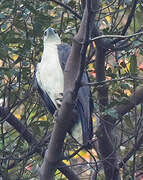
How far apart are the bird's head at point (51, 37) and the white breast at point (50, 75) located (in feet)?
0.39

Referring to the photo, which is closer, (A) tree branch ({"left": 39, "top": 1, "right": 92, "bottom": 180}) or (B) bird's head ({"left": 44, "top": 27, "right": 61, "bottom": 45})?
(A) tree branch ({"left": 39, "top": 1, "right": 92, "bottom": 180})

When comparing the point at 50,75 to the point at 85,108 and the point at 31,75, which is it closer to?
the point at 31,75

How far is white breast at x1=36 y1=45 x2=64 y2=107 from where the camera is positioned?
3.32m

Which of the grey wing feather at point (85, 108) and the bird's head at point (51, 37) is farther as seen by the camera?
the bird's head at point (51, 37)

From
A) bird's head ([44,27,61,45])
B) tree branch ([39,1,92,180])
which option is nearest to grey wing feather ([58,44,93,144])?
bird's head ([44,27,61,45])

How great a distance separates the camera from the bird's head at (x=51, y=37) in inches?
138

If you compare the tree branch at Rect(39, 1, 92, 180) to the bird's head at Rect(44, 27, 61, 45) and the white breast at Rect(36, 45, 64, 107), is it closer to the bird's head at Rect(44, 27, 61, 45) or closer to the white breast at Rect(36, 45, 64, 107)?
the white breast at Rect(36, 45, 64, 107)

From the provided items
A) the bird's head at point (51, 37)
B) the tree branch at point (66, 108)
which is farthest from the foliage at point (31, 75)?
the tree branch at point (66, 108)

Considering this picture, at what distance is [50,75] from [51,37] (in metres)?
0.37

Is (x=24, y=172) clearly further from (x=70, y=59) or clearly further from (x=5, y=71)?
(x=70, y=59)

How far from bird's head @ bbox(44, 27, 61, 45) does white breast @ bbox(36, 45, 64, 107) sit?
0.12m

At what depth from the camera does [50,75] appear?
3332 millimetres

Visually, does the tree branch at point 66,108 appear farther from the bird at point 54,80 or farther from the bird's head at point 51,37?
the bird's head at point 51,37

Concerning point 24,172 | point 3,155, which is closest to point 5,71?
point 3,155
